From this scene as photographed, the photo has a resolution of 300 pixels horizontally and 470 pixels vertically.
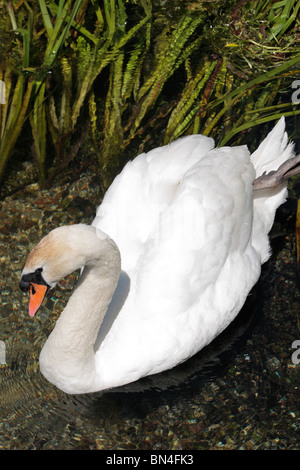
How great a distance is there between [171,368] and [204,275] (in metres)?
0.81

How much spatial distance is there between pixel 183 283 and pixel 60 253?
3.62ft

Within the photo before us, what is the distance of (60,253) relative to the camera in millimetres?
3787

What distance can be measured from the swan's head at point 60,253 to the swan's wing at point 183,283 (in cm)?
80

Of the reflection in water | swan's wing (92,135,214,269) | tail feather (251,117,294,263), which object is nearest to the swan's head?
swan's wing (92,135,214,269)

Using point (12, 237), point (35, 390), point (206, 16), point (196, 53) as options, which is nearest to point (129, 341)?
point (35, 390)

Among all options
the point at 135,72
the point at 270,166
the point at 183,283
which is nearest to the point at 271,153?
the point at 270,166

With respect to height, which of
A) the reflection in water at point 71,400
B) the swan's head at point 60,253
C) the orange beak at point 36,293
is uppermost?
the swan's head at point 60,253

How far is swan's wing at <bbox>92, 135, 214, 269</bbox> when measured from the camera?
196 inches

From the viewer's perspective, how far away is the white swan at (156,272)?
432 cm

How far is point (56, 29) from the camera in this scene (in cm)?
602

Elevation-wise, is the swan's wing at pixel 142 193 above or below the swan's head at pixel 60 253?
below

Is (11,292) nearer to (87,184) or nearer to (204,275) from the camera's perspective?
(87,184)

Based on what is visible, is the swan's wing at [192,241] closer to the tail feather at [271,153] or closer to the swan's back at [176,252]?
the swan's back at [176,252]

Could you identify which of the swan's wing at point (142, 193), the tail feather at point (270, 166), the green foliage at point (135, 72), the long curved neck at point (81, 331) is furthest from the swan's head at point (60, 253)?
the green foliage at point (135, 72)
